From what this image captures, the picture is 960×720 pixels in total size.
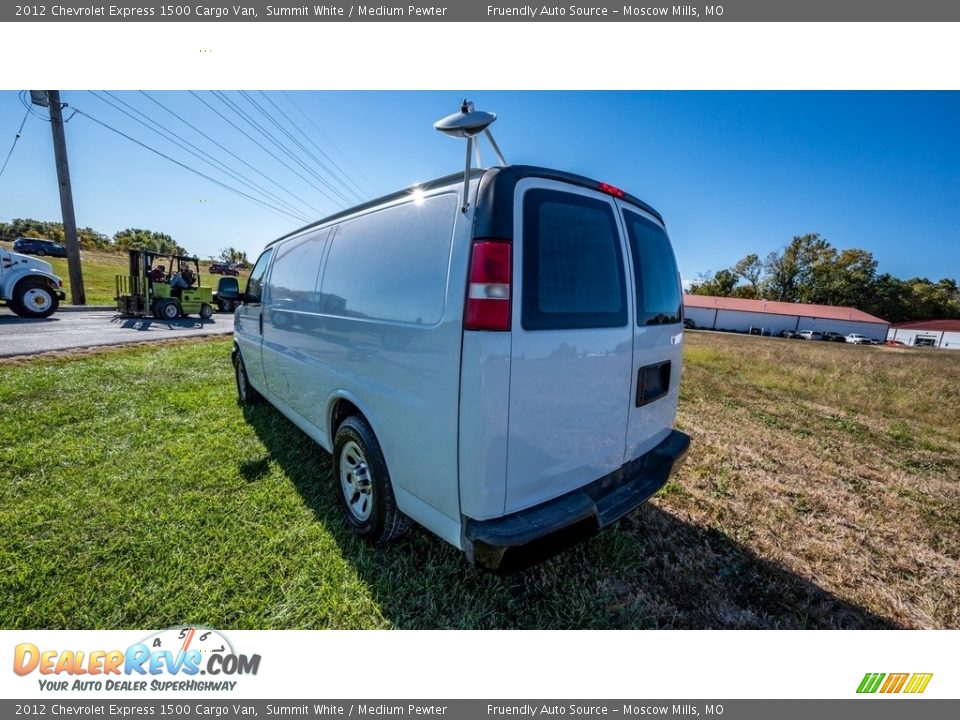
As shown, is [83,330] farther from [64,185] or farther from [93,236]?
[93,236]

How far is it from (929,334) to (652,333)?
237ft

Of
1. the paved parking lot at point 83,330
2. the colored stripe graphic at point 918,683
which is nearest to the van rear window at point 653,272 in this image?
the colored stripe graphic at point 918,683

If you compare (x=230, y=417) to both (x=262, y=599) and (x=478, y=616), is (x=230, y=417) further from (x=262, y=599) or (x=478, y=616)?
(x=478, y=616)

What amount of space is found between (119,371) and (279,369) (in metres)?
4.85

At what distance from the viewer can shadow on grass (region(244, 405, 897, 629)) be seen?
2.02m

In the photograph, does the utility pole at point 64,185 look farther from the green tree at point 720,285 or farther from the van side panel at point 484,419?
the green tree at point 720,285

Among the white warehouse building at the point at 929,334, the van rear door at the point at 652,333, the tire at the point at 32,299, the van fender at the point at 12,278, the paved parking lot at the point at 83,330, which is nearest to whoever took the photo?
the van rear door at the point at 652,333

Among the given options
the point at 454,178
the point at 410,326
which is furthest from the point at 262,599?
the point at 454,178

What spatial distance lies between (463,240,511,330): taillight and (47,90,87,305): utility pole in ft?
71.0

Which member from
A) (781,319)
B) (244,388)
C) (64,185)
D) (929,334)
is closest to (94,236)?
(64,185)

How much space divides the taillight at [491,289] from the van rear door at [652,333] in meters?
0.97

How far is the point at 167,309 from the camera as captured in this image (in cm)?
1395

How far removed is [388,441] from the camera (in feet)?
7.13

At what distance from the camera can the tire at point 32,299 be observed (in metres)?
11.4
